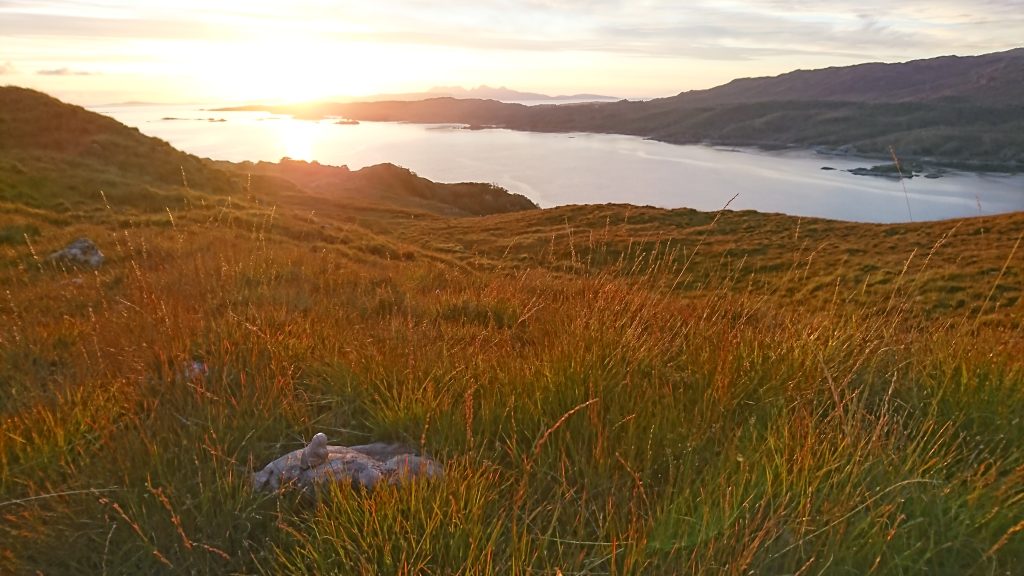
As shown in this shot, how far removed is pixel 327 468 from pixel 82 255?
11.2m

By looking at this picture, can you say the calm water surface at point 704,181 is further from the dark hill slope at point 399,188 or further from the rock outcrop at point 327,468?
the rock outcrop at point 327,468

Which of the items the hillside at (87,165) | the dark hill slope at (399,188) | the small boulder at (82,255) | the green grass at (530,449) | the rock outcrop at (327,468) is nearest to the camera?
the green grass at (530,449)

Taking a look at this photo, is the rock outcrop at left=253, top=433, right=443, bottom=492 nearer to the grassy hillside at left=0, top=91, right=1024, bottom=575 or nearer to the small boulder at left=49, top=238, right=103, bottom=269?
the grassy hillside at left=0, top=91, right=1024, bottom=575

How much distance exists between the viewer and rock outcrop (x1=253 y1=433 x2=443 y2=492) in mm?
2517

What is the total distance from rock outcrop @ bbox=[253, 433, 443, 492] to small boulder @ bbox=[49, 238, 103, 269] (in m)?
9.94

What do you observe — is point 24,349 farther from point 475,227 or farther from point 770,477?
point 475,227

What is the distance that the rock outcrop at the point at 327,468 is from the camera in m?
2.52

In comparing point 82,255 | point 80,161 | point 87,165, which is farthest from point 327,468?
point 80,161

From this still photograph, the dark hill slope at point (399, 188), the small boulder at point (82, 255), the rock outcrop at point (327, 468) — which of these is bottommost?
the dark hill slope at point (399, 188)

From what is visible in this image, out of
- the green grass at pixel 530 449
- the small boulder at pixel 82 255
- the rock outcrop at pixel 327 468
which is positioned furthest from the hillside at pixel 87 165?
the rock outcrop at pixel 327 468

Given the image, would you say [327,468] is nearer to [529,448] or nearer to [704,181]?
[529,448]

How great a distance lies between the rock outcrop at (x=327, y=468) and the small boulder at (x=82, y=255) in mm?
9943

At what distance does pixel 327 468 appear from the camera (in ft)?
8.12

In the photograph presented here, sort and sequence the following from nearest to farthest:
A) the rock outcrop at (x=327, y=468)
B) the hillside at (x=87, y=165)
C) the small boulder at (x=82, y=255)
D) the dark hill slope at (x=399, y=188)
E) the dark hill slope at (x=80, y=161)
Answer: the rock outcrop at (x=327, y=468) → the small boulder at (x=82, y=255) → the hillside at (x=87, y=165) → the dark hill slope at (x=80, y=161) → the dark hill slope at (x=399, y=188)
